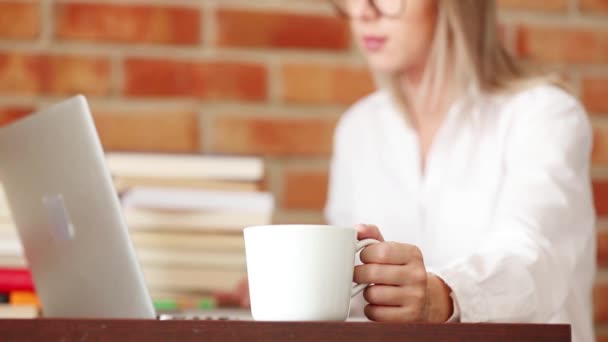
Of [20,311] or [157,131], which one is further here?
[157,131]

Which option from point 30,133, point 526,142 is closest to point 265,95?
point 526,142

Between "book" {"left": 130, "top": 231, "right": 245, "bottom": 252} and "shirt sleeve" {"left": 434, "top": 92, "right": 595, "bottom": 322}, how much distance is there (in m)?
0.34

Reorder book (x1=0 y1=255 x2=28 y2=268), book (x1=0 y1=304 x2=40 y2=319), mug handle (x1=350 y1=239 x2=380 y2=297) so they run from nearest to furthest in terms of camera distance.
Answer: mug handle (x1=350 y1=239 x2=380 y2=297) < book (x1=0 y1=304 x2=40 y2=319) < book (x1=0 y1=255 x2=28 y2=268)

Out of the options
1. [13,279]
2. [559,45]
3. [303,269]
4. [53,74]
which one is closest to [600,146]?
[559,45]

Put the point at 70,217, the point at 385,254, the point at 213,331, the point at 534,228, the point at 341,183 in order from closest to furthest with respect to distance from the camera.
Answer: the point at 213,331
the point at 385,254
the point at 70,217
the point at 534,228
the point at 341,183

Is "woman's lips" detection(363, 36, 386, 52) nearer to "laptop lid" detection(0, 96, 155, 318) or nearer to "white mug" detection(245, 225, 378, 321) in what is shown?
"laptop lid" detection(0, 96, 155, 318)

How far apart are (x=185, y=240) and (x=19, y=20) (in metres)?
0.73

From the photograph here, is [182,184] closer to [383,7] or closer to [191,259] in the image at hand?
[191,259]

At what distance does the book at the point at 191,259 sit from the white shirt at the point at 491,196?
1.04ft

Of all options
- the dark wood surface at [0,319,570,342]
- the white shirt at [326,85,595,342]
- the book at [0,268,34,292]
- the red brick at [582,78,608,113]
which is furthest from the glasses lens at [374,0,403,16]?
the dark wood surface at [0,319,570,342]

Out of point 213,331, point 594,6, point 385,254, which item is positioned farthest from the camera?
point 594,6

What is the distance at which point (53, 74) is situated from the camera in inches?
69.2

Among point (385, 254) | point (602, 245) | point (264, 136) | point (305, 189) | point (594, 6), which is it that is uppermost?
point (594, 6)

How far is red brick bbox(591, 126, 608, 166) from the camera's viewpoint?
1832 millimetres
